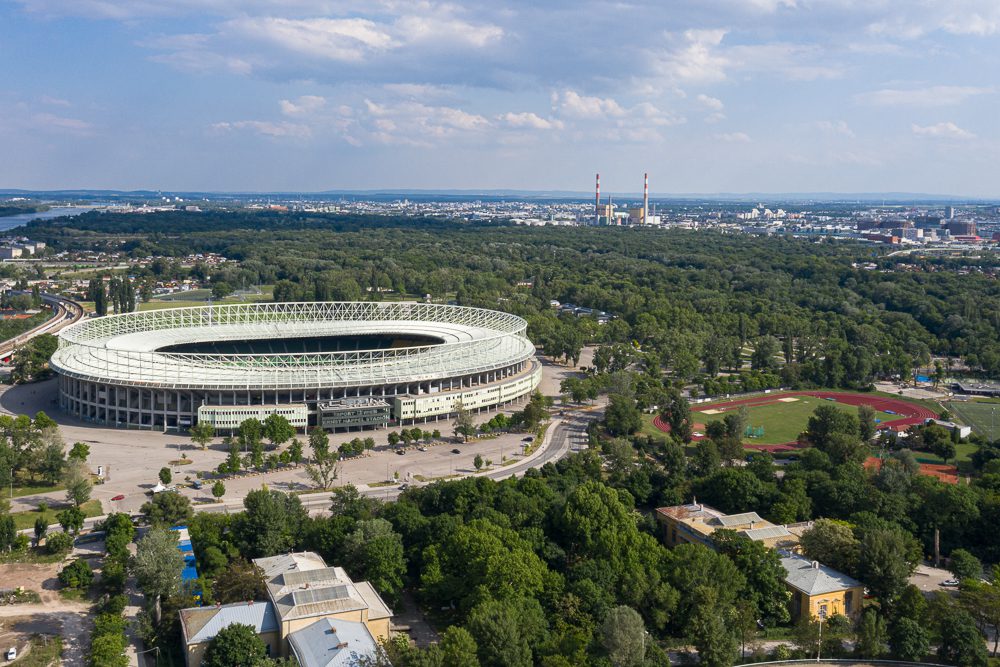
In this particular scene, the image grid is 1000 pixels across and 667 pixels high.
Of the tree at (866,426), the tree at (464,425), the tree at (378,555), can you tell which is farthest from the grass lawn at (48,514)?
the tree at (866,426)

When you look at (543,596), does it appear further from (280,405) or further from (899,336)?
(899,336)

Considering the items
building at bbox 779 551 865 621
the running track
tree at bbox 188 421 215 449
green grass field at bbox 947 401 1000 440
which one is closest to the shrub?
tree at bbox 188 421 215 449

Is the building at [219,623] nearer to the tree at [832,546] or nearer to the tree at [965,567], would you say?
the tree at [832,546]

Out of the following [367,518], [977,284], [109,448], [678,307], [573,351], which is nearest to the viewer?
[367,518]

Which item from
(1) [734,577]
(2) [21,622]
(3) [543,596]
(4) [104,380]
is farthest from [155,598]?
(4) [104,380]

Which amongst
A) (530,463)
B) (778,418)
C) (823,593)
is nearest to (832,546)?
(823,593)

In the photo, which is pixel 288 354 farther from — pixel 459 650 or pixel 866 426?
pixel 866 426
